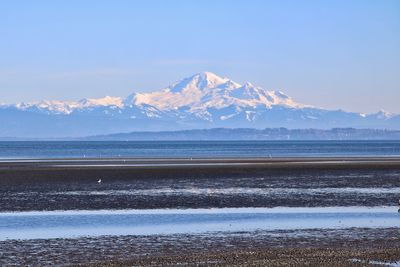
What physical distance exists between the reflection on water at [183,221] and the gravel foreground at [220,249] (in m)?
1.81

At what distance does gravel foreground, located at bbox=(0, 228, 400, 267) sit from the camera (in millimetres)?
24766

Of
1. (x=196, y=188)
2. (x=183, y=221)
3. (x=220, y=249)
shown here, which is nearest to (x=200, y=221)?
(x=183, y=221)

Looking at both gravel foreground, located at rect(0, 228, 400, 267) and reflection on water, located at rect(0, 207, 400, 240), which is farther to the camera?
reflection on water, located at rect(0, 207, 400, 240)

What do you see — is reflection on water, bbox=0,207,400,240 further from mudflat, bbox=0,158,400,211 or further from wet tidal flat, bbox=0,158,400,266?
mudflat, bbox=0,158,400,211

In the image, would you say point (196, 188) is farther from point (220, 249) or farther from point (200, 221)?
point (220, 249)

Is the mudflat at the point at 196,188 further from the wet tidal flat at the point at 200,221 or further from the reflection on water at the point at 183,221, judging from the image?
the reflection on water at the point at 183,221

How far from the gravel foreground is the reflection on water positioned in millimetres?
1814

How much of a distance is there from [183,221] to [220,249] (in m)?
8.69

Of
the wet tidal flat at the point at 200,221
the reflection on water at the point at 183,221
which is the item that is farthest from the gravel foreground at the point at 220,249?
the reflection on water at the point at 183,221

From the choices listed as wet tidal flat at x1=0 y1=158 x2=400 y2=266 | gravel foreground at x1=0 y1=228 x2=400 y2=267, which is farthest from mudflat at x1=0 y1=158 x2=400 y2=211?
gravel foreground at x1=0 y1=228 x2=400 y2=267

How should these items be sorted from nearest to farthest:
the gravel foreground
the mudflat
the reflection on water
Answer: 1. the gravel foreground
2. the reflection on water
3. the mudflat

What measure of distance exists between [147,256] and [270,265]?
4.36m

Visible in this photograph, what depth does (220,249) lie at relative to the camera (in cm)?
2766

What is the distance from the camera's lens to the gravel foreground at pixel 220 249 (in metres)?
24.8
